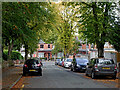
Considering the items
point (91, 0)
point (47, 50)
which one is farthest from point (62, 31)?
point (47, 50)

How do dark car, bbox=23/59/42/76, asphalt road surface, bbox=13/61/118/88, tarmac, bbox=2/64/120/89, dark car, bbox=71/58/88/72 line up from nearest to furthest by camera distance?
tarmac, bbox=2/64/120/89
asphalt road surface, bbox=13/61/118/88
dark car, bbox=23/59/42/76
dark car, bbox=71/58/88/72

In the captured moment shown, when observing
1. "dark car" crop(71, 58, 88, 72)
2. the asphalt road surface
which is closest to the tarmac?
the asphalt road surface

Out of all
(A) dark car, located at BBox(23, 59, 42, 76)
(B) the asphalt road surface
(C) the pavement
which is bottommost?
(B) the asphalt road surface

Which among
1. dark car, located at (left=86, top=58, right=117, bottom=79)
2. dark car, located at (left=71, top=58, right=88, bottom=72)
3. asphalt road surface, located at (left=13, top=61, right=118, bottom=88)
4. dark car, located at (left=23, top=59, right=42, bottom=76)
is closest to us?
asphalt road surface, located at (left=13, top=61, right=118, bottom=88)

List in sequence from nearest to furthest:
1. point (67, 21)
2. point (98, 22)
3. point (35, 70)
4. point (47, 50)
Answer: point (35, 70) → point (98, 22) → point (67, 21) → point (47, 50)

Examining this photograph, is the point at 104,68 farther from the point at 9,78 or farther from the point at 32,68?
the point at 9,78

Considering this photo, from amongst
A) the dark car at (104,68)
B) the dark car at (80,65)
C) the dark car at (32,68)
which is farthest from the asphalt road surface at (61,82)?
the dark car at (80,65)

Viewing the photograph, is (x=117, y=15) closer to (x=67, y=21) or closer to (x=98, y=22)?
(x=98, y=22)

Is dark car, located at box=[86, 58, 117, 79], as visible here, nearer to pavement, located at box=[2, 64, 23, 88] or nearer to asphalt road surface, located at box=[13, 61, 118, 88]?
asphalt road surface, located at box=[13, 61, 118, 88]

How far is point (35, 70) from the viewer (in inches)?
912

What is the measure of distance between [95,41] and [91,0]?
16.4 ft

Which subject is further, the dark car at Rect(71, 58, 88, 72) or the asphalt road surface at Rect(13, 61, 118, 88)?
the dark car at Rect(71, 58, 88, 72)

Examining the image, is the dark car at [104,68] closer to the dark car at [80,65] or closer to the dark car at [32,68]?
the dark car at [32,68]

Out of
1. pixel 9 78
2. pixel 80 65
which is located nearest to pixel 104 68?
pixel 9 78
